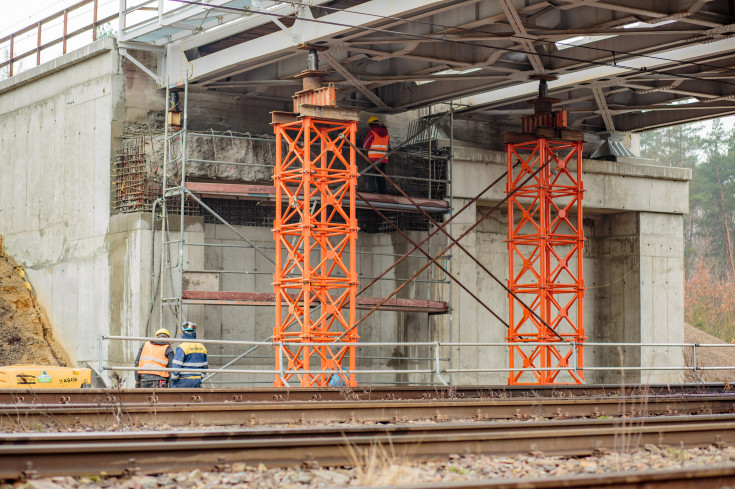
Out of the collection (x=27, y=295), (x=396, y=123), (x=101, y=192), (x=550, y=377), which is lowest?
(x=550, y=377)

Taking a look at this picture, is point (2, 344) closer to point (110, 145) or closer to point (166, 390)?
point (110, 145)

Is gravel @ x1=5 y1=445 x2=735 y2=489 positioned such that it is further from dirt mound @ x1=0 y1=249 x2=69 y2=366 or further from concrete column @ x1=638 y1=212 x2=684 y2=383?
concrete column @ x1=638 y1=212 x2=684 y2=383

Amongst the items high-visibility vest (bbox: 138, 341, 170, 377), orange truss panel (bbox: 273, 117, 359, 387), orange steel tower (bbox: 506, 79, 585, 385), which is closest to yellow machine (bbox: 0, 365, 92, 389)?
high-visibility vest (bbox: 138, 341, 170, 377)

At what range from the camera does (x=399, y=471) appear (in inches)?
306

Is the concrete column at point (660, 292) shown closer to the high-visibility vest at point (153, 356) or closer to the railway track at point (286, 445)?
the high-visibility vest at point (153, 356)

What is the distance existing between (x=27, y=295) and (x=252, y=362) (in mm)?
6289

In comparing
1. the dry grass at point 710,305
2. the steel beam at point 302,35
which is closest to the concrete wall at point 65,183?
the steel beam at point 302,35

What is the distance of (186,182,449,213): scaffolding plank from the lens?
23531 mm

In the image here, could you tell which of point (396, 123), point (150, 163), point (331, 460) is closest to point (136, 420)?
point (331, 460)

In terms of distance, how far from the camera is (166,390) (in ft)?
47.9

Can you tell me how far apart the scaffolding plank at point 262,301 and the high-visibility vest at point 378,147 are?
3.57 meters

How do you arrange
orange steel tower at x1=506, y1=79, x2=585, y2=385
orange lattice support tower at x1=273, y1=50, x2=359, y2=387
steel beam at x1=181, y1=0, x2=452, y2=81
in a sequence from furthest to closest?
orange steel tower at x1=506, y1=79, x2=585, y2=385 → orange lattice support tower at x1=273, y1=50, x2=359, y2=387 → steel beam at x1=181, y1=0, x2=452, y2=81

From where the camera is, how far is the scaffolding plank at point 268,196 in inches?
926

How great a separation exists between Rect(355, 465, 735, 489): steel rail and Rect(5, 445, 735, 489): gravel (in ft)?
1.45
